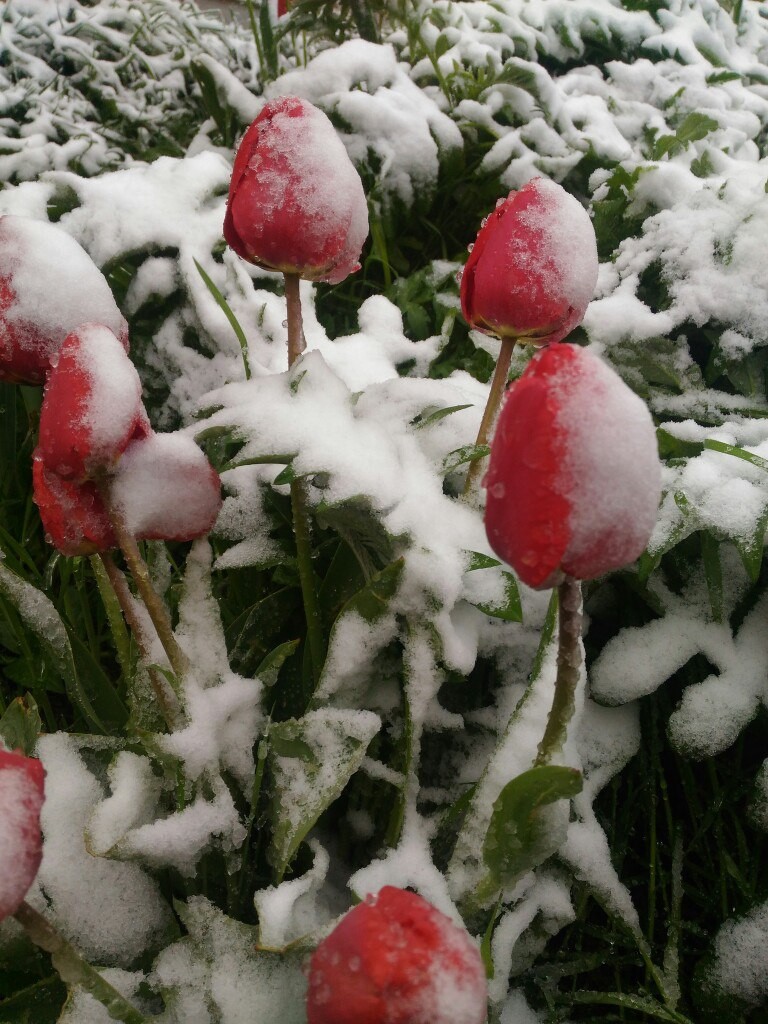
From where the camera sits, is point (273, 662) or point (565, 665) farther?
point (273, 662)

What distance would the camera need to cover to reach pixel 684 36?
1.54 meters

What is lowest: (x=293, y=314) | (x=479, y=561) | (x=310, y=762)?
(x=310, y=762)

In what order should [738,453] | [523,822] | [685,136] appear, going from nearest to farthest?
1. [523,822]
2. [738,453]
3. [685,136]

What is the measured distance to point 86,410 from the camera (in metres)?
0.43

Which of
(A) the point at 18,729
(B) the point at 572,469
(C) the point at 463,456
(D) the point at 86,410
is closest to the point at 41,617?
(A) the point at 18,729

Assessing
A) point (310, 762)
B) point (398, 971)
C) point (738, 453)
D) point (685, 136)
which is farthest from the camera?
point (685, 136)

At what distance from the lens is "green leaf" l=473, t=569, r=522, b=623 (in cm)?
54

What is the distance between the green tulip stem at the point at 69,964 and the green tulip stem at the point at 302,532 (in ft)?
0.89

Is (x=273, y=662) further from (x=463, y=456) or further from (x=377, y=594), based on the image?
(x=463, y=456)

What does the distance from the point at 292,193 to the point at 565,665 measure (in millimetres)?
333

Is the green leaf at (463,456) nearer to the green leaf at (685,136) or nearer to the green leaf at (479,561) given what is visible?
the green leaf at (479,561)

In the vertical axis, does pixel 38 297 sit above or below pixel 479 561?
above

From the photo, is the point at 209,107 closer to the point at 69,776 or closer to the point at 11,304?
the point at 11,304

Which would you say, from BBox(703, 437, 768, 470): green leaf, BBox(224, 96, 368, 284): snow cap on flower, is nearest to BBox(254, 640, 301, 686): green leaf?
BBox(224, 96, 368, 284): snow cap on flower
